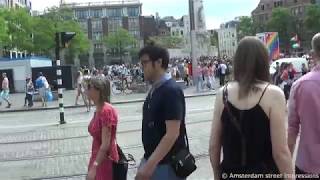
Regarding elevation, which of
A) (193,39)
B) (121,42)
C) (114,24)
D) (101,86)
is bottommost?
(101,86)

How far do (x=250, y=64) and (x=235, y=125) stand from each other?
1.24ft

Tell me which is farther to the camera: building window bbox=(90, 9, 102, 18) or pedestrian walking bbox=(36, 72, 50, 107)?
building window bbox=(90, 9, 102, 18)

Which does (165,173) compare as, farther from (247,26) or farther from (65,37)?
(247,26)

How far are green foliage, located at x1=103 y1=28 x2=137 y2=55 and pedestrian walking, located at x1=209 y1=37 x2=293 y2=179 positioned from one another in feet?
405

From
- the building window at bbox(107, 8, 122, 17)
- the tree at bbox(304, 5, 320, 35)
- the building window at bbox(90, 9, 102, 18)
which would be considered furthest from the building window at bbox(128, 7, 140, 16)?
the tree at bbox(304, 5, 320, 35)

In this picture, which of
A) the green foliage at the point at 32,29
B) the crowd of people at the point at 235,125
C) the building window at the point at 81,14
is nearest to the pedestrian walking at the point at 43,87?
the crowd of people at the point at 235,125

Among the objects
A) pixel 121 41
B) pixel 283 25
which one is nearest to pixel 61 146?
pixel 283 25

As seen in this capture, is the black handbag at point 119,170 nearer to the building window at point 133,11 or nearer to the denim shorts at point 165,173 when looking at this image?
the denim shorts at point 165,173

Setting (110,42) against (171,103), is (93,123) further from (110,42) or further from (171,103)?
(110,42)

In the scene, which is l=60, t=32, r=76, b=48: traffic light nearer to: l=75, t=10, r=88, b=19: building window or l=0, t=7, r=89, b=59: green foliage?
l=0, t=7, r=89, b=59: green foliage

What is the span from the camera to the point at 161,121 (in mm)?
4117

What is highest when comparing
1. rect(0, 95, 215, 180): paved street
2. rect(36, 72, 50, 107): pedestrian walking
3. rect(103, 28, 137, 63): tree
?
rect(103, 28, 137, 63): tree

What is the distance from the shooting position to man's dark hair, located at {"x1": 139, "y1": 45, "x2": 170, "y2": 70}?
421cm

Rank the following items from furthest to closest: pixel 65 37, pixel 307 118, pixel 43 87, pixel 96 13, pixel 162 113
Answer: pixel 96 13, pixel 43 87, pixel 65 37, pixel 307 118, pixel 162 113
